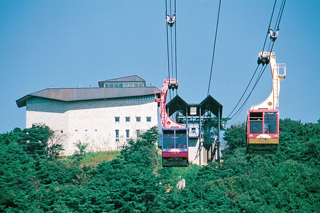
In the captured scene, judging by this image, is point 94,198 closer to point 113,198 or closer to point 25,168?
point 113,198

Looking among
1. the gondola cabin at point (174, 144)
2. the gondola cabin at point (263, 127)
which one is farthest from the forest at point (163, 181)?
the gondola cabin at point (263, 127)

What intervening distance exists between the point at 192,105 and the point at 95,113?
18.8 meters

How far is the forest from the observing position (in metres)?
63.9

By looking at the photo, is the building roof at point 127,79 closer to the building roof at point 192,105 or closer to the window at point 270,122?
the building roof at point 192,105

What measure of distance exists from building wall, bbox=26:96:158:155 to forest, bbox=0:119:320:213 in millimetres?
7390

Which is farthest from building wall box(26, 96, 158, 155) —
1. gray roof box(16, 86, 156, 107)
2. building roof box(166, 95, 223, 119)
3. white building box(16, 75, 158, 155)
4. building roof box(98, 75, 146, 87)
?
building roof box(166, 95, 223, 119)

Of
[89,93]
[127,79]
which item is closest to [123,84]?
[127,79]

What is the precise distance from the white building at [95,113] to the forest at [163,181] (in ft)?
24.8

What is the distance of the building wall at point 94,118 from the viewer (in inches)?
3797

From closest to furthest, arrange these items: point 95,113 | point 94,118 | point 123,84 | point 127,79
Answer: point 94,118
point 95,113
point 123,84
point 127,79

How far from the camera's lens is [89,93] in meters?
98.8

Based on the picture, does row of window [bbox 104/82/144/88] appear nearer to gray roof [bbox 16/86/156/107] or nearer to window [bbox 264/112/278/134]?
gray roof [bbox 16/86/156/107]

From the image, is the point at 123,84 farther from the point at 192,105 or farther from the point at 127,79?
the point at 192,105

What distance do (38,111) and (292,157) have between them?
1562 inches
